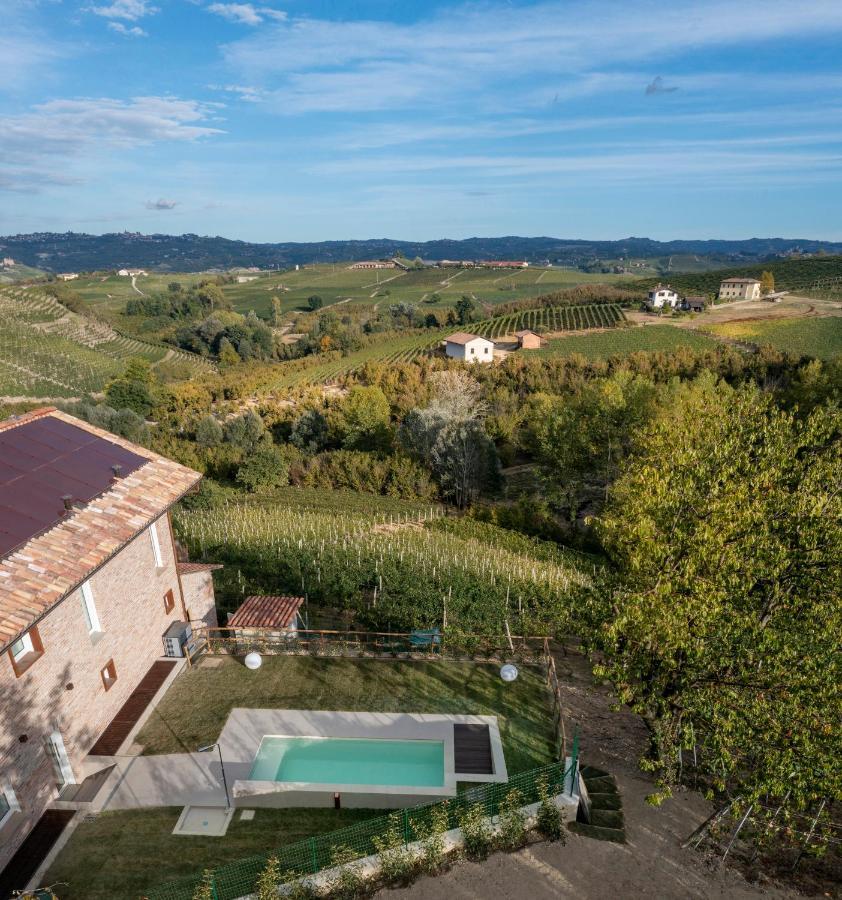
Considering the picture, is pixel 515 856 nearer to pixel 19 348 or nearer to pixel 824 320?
pixel 824 320

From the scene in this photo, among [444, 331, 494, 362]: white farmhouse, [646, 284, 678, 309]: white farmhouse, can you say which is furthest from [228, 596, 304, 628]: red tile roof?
[646, 284, 678, 309]: white farmhouse

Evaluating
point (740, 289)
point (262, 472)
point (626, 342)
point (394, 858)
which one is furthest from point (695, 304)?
point (394, 858)

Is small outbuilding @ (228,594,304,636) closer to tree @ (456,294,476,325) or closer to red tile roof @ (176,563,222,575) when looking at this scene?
red tile roof @ (176,563,222,575)

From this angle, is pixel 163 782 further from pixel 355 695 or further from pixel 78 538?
pixel 78 538

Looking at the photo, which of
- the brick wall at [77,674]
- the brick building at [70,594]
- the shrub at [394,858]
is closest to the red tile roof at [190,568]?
the brick building at [70,594]

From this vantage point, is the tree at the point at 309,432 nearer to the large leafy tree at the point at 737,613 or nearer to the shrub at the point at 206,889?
the large leafy tree at the point at 737,613

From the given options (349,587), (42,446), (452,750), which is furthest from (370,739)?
(42,446)
